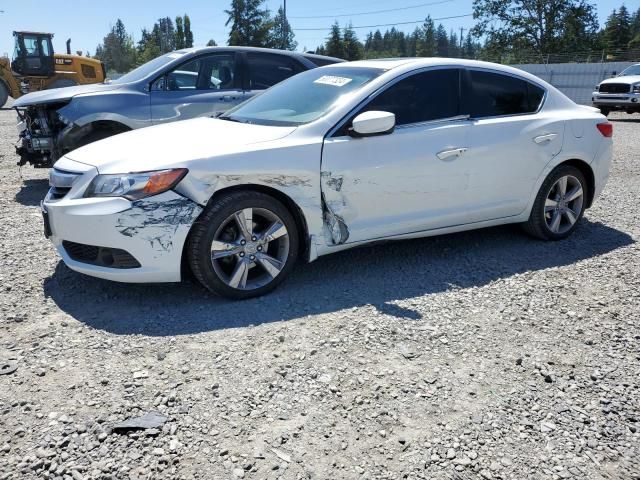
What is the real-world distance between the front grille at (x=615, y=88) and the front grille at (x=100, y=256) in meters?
18.9

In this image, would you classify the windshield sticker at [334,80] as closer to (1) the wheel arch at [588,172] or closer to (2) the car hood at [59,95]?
(1) the wheel arch at [588,172]

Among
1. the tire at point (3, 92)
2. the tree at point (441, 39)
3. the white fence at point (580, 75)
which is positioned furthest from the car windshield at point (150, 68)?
the tree at point (441, 39)

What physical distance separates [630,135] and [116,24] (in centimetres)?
11798

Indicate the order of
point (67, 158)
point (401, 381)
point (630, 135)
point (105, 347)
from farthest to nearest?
point (630, 135) < point (67, 158) < point (105, 347) < point (401, 381)

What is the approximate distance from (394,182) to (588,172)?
2331 millimetres

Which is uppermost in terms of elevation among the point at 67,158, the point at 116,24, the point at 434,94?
the point at 116,24

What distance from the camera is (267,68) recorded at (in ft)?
25.6

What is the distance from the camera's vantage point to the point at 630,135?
14008mm

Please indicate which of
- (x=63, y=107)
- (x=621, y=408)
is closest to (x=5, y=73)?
(x=63, y=107)

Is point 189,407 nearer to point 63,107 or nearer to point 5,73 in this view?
point 63,107

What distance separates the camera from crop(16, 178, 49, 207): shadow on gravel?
21.6 feet

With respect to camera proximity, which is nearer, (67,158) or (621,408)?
(621,408)

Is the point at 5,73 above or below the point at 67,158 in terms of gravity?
above

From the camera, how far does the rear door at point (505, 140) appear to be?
4605 mm
